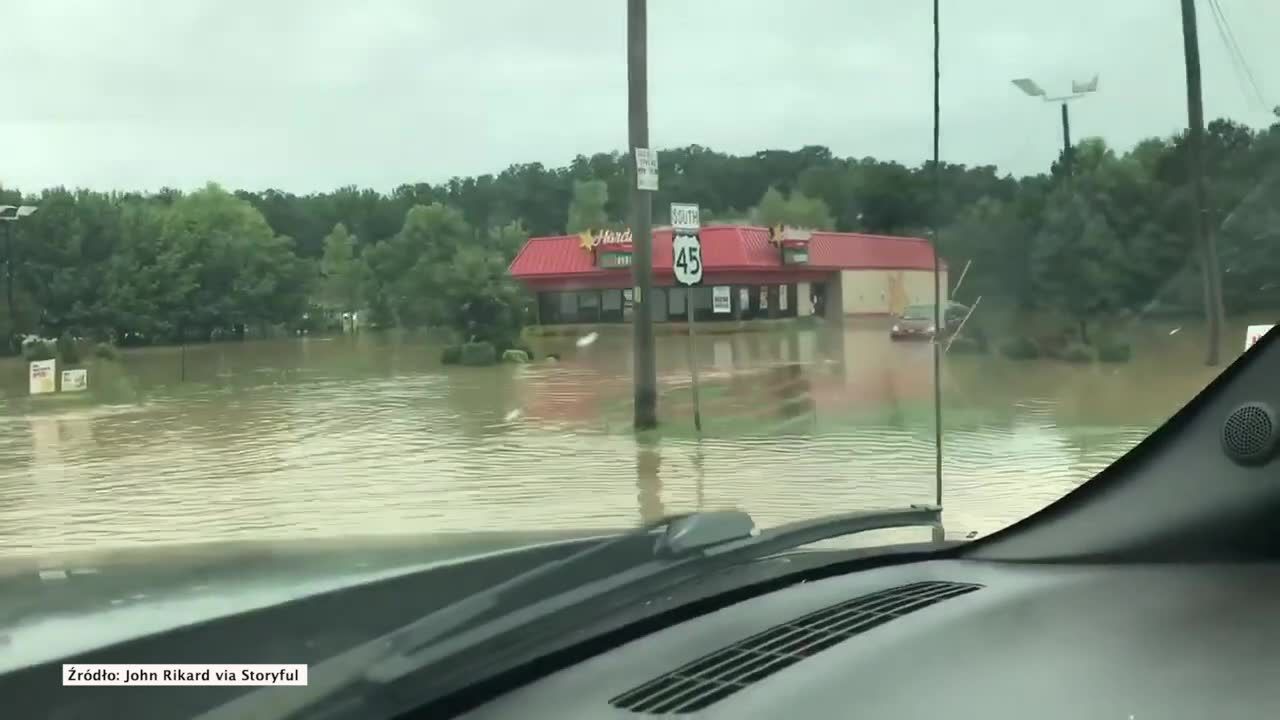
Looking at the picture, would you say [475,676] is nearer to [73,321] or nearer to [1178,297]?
[1178,297]

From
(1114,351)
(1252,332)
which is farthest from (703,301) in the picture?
(1252,332)

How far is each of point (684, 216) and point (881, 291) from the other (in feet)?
2.52

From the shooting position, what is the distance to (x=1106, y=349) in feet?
12.9

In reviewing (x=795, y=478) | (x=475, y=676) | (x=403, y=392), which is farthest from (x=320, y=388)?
(x=475, y=676)

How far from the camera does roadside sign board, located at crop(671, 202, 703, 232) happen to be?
4.38 m

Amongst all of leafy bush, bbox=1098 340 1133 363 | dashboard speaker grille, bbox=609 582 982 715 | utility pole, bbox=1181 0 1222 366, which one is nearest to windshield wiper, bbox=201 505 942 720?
dashboard speaker grille, bbox=609 582 982 715

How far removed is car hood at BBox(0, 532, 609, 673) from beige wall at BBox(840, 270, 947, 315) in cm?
151

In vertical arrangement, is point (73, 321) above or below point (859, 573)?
above

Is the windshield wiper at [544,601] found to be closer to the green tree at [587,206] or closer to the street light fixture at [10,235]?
the green tree at [587,206]

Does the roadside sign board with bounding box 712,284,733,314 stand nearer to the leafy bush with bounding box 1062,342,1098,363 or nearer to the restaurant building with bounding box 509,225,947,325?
the restaurant building with bounding box 509,225,947,325

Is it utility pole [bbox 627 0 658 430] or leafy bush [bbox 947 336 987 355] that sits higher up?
utility pole [bbox 627 0 658 430]

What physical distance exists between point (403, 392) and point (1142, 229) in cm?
281

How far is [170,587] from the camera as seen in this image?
123 inches

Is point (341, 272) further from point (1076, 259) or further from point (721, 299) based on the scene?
point (1076, 259)
